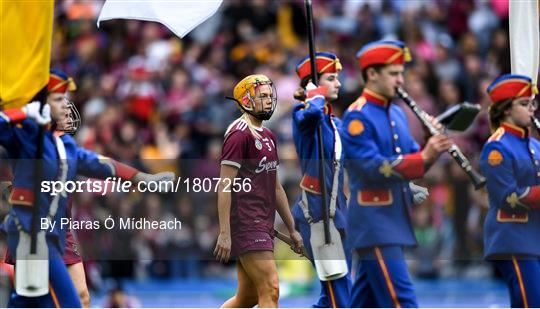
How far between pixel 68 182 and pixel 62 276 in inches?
32.3

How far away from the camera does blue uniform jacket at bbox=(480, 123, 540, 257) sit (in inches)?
559

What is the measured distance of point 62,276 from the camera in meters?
13.3

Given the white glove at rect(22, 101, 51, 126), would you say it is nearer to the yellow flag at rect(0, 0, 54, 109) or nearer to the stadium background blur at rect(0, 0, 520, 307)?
the yellow flag at rect(0, 0, 54, 109)

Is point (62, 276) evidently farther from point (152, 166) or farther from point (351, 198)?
point (152, 166)

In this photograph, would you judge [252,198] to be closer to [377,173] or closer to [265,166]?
[265,166]

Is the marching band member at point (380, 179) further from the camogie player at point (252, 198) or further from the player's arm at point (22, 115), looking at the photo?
the player's arm at point (22, 115)

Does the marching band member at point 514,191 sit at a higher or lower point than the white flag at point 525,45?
lower

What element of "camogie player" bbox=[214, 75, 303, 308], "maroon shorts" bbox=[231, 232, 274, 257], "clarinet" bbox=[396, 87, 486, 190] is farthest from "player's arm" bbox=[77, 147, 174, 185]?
"clarinet" bbox=[396, 87, 486, 190]

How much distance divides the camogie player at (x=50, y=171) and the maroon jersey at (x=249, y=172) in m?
1.00

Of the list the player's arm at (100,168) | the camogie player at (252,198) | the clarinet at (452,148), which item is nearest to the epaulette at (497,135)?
the clarinet at (452,148)

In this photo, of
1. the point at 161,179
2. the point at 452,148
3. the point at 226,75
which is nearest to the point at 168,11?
the point at 161,179

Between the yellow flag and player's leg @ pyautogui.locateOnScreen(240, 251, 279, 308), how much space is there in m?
2.33

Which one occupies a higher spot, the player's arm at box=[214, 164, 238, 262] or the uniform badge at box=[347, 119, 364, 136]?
the uniform badge at box=[347, 119, 364, 136]

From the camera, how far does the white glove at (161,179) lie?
556 inches
